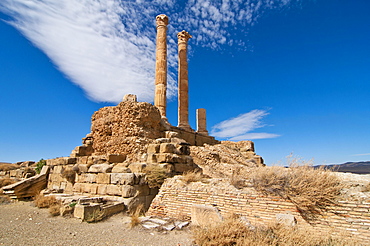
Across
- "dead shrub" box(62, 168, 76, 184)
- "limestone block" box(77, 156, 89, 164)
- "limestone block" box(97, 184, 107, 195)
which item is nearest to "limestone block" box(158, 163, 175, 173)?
"limestone block" box(97, 184, 107, 195)

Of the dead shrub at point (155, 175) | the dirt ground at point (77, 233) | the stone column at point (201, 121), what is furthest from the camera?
the stone column at point (201, 121)

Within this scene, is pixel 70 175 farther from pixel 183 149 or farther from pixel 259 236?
pixel 259 236

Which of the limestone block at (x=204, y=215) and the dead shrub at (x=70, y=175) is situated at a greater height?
the dead shrub at (x=70, y=175)

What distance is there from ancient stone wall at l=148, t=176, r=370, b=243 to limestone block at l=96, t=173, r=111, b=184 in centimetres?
213

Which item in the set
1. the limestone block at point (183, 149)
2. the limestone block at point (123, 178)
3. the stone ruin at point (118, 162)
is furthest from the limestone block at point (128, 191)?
the limestone block at point (183, 149)

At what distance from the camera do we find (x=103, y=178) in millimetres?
8211

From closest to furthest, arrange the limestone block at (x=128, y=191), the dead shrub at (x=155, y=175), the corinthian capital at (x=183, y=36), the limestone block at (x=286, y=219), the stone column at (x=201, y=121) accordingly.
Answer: the limestone block at (x=286, y=219) < the limestone block at (x=128, y=191) < the dead shrub at (x=155, y=175) < the stone column at (x=201, y=121) < the corinthian capital at (x=183, y=36)

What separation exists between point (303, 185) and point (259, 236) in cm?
156

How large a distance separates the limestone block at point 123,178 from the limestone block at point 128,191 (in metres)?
0.13

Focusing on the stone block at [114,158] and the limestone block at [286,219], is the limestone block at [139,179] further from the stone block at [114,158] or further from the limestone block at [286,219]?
the limestone block at [286,219]

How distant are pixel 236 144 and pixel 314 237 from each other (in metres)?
17.9

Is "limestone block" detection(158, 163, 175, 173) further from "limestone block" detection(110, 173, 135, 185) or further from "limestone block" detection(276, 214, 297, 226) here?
"limestone block" detection(276, 214, 297, 226)

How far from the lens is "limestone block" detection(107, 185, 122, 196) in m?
7.52

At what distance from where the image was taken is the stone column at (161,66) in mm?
18109
